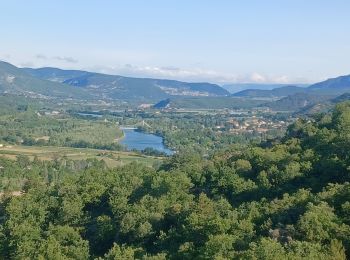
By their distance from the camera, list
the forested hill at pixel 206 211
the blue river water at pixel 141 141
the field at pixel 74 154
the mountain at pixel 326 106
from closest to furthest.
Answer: the forested hill at pixel 206 211 → the field at pixel 74 154 → the blue river water at pixel 141 141 → the mountain at pixel 326 106

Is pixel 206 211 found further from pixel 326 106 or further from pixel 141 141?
pixel 326 106

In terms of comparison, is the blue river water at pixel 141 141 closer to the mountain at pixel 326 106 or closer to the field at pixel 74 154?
the field at pixel 74 154

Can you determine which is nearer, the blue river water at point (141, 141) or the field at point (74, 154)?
the field at point (74, 154)

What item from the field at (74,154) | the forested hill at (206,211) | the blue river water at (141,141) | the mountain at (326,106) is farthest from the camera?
the mountain at (326,106)

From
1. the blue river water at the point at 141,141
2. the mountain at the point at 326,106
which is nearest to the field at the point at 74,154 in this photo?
the blue river water at the point at 141,141

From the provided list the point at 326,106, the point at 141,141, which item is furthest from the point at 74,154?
the point at 326,106

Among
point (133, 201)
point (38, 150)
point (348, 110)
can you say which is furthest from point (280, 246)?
point (38, 150)
